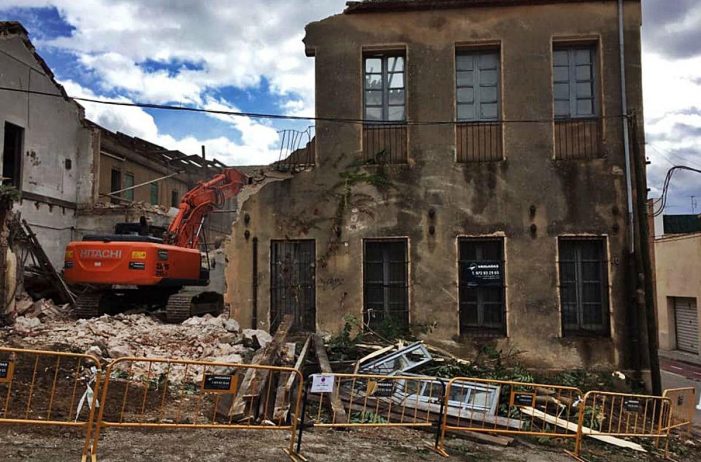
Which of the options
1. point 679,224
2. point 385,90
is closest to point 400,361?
point 385,90

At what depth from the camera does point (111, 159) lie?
78.7 feet

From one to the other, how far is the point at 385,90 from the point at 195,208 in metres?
7.19

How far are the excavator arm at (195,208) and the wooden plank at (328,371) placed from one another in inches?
255

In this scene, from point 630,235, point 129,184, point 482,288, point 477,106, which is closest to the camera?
point 630,235

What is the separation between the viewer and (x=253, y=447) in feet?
20.2

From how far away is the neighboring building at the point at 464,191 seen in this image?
35.8 ft

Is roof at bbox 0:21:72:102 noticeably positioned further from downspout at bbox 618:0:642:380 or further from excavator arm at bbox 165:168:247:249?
downspout at bbox 618:0:642:380

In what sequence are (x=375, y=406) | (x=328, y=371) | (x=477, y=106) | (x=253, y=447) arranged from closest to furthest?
1. (x=253, y=447)
2. (x=375, y=406)
3. (x=328, y=371)
4. (x=477, y=106)

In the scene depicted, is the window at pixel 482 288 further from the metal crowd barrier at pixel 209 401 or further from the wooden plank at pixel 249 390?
the metal crowd barrier at pixel 209 401

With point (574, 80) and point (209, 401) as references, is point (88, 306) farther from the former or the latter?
point (574, 80)

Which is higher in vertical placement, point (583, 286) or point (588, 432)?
point (583, 286)

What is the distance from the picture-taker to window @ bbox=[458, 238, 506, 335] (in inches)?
432

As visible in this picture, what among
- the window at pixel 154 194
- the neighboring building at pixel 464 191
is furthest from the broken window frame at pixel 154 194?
the neighboring building at pixel 464 191

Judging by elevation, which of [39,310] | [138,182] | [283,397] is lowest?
[283,397]
